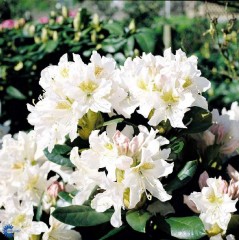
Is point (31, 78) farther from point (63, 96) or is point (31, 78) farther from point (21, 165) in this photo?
point (63, 96)

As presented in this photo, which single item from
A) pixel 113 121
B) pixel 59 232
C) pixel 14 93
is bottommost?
pixel 14 93

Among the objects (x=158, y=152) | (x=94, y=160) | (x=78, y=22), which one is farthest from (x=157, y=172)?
(x=78, y=22)

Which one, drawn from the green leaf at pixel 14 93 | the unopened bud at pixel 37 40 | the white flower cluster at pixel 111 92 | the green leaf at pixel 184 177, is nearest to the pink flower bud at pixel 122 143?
the white flower cluster at pixel 111 92

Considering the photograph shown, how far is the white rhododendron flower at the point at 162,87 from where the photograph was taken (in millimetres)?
1552

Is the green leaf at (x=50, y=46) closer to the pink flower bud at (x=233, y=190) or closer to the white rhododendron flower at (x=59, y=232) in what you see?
the white rhododendron flower at (x=59, y=232)

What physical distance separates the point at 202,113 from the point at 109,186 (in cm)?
39

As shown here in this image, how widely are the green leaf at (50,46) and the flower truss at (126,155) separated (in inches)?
57.2

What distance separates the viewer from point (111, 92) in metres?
1.59

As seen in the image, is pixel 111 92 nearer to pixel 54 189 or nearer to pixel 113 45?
pixel 54 189

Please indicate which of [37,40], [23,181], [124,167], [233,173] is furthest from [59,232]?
[37,40]

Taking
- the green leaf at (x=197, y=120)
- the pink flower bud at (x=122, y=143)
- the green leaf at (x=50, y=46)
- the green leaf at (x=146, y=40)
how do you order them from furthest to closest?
the green leaf at (x=50, y=46) < the green leaf at (x=146, y=40) < the green leaf at (x=197, y=120) < the pink flower bud at (x=122, y=143)

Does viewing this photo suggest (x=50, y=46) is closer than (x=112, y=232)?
No

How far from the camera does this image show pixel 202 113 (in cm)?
169

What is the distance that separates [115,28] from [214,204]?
1820 millimetres
